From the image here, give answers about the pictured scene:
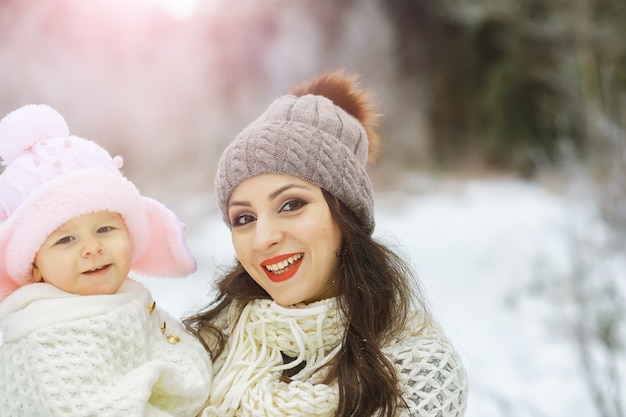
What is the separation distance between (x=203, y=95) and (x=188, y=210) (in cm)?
205

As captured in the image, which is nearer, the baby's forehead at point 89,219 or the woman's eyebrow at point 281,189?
the baby's forehead at point 89,219

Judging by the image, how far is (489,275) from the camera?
19.6 feet

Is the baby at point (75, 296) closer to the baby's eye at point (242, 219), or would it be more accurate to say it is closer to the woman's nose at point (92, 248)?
the woman's nose at point (92, 248)

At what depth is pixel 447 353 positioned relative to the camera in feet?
4.64

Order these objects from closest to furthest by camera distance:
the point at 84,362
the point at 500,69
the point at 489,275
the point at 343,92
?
the point at 84,362
the point at 343,92
the point at 489,275
the point at 500,69

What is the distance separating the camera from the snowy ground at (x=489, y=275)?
373 cm

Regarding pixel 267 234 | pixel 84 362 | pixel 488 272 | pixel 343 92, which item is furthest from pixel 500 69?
pixel 84 362

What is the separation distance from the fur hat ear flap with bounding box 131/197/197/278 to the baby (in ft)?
0.24

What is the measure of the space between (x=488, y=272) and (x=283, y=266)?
4.91m

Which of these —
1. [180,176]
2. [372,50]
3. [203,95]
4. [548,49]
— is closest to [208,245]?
[180,176]

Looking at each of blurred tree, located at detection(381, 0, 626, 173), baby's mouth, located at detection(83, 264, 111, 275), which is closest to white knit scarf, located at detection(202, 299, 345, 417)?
baby's mouth, located at detection(83, 264, 111, 275)

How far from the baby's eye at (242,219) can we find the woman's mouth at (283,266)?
0.11 metres

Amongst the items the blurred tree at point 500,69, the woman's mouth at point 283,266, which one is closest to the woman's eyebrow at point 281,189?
the woman's mouth at point 283,266

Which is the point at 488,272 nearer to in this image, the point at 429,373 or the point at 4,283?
the point at 429,373
